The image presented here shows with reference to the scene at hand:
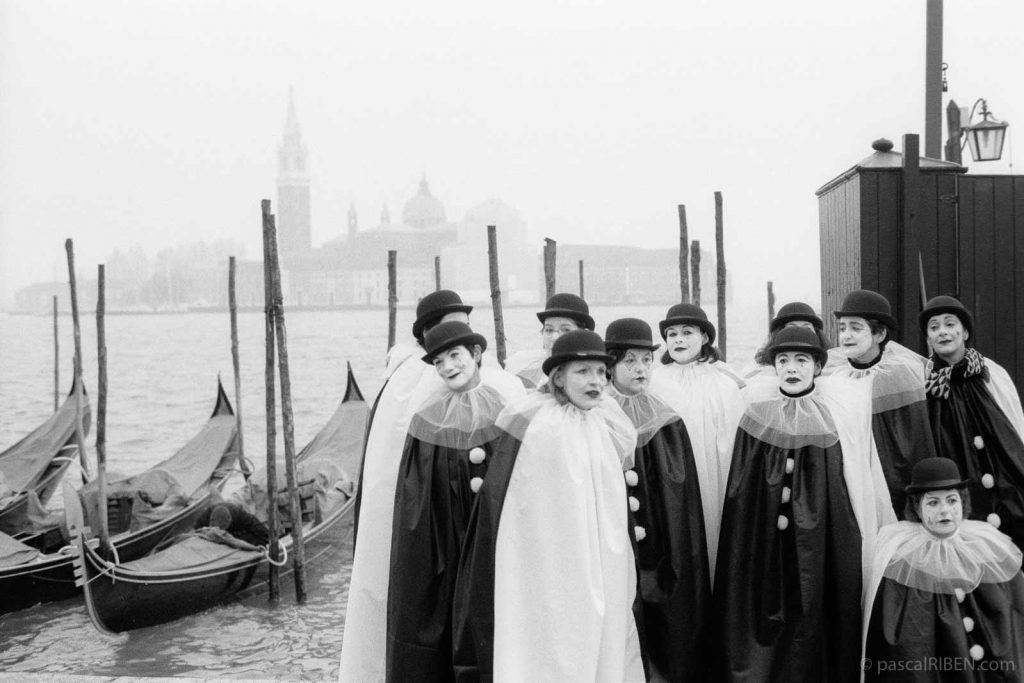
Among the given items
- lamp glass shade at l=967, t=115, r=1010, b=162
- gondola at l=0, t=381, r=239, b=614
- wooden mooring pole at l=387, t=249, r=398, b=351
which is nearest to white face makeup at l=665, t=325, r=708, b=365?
lamp glass shade at l=967, t=115, r=1010, b=162

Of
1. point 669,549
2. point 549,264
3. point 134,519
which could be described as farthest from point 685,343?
point 134,519

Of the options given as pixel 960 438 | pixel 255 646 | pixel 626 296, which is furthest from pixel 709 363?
pixel 626 296

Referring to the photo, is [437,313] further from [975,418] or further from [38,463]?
[38,463]

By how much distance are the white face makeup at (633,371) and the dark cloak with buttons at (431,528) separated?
50cm

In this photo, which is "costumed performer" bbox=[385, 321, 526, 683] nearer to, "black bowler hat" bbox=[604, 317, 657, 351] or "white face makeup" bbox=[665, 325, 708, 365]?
"black bowler hat" bbox=[604, 317, 657, 351]

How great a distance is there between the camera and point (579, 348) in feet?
10.7

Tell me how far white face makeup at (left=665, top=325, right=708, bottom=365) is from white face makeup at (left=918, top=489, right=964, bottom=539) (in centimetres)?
107

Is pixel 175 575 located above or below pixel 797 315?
below

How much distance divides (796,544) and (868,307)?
101 centimetres

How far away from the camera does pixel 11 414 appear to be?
107 ft

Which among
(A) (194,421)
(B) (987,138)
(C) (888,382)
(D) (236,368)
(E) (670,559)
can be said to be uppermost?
(B) (987,138)

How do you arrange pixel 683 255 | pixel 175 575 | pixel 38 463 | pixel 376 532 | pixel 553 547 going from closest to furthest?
1. pixel 553 547
2. pixel 376 532
3. pixel 175 575
4. pixel 683 255
5. pixel 38 463

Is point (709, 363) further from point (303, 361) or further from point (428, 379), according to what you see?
point (303, 361)

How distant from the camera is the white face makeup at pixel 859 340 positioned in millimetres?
3957
